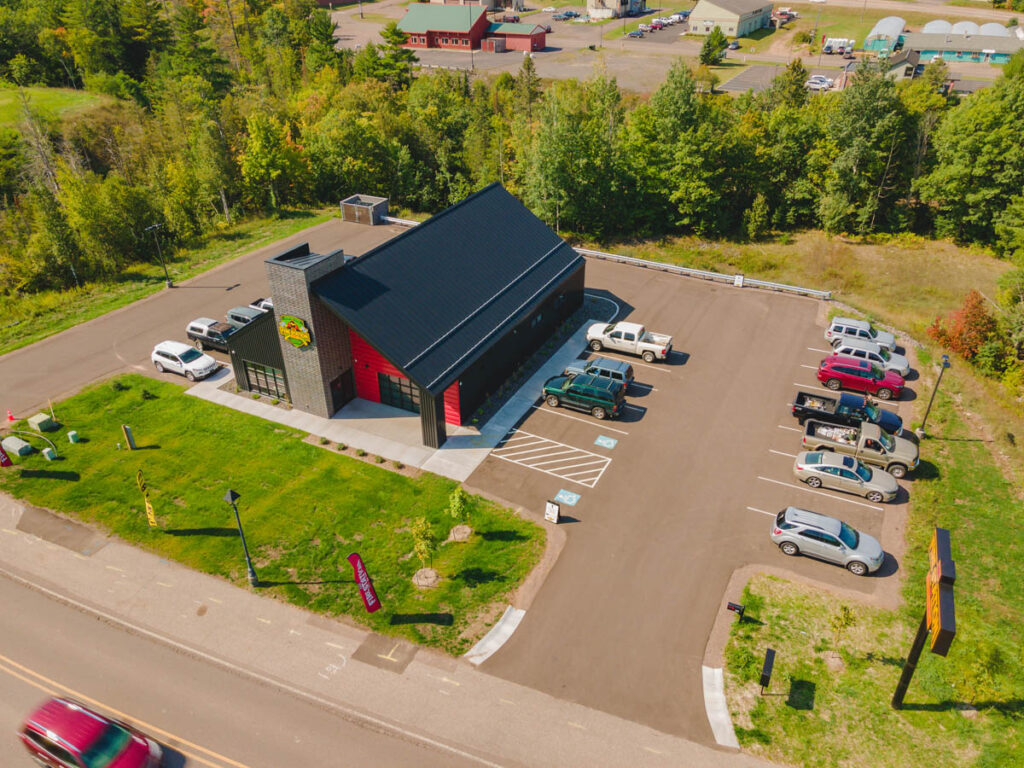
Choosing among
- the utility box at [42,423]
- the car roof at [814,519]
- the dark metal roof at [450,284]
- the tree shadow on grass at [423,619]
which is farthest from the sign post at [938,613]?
the utility box at [42,423]

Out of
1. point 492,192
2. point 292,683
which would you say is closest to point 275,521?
point 292,683

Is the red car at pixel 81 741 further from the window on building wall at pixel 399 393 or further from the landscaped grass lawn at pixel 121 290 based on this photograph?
the landscaped grass lawn at pixel 121 290

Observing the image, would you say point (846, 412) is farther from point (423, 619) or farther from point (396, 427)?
point (423, 619)

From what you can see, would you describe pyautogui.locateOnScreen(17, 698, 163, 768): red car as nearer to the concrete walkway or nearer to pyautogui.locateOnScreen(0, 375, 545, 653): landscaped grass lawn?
pyautogui.locateOnScreen(0, 375, 545, 653): landscaped grass lawn

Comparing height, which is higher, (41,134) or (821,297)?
(41,134)

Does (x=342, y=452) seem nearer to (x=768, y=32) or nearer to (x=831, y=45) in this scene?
(x=831, y=45)
